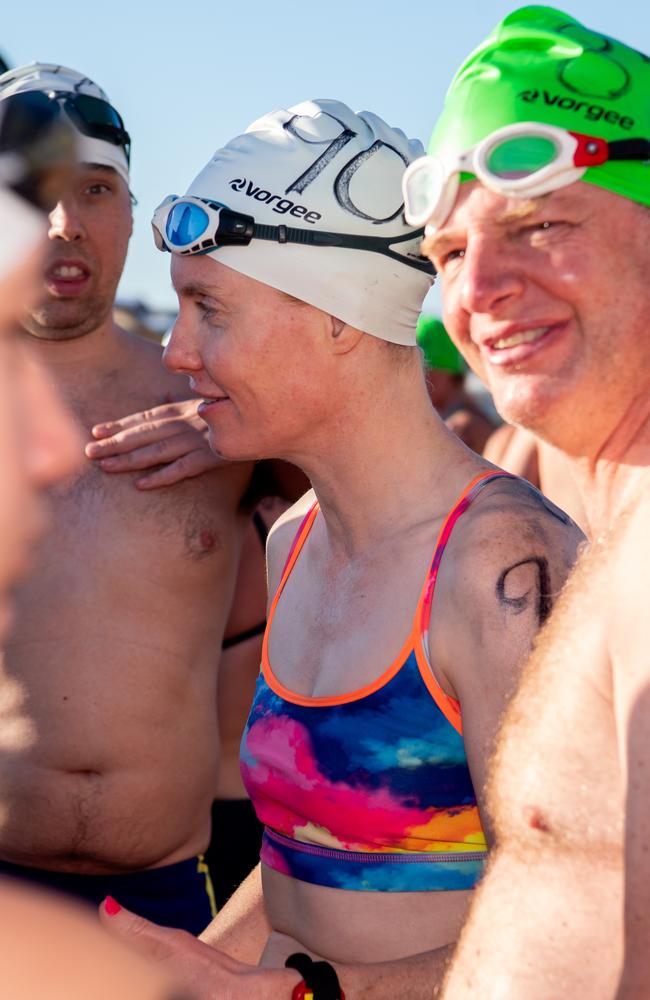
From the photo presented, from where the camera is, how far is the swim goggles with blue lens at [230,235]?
108 inches

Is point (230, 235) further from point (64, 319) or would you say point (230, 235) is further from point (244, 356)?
point (64, 319)

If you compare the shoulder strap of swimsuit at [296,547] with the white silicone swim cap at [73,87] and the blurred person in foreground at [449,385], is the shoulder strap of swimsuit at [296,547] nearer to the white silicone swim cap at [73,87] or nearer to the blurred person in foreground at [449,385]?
the white silicone swim cap at [73,87]

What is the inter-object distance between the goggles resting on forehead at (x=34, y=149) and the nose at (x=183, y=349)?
445 mm

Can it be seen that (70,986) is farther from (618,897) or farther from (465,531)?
(465,531)

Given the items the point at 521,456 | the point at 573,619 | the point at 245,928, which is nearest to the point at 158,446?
the point at 245,928

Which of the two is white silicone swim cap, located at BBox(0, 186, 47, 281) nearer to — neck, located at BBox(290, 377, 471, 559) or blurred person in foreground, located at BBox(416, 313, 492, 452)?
neck, located at BBox(290, 377, 471, 559)

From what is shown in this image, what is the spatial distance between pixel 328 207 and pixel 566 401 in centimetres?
100

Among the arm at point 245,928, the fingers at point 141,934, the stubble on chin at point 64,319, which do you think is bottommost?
the arm at point 245,928

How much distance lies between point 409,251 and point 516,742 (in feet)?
4.94

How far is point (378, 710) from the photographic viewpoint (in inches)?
91.7

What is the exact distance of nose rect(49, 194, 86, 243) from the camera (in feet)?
13.0

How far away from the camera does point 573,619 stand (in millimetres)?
1637

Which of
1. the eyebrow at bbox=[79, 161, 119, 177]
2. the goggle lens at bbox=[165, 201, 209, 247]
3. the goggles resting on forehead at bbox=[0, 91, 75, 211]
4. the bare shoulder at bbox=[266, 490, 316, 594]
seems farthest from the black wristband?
the eyebrow at bbox=[79, 161, 119, 177]

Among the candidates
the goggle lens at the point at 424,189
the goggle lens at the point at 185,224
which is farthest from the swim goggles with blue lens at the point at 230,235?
the goggle lens at the point at 424,189
